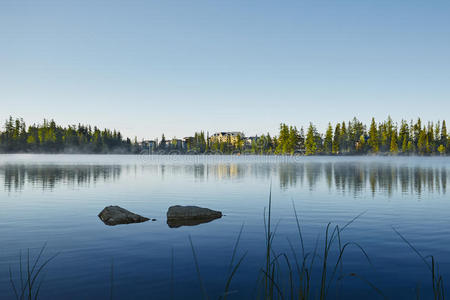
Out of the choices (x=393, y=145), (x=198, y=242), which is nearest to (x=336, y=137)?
(x=393, y=145)

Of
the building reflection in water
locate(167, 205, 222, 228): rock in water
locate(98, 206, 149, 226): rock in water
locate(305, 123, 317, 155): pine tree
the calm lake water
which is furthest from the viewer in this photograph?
locate(305, 123, 317, 155): pine tree

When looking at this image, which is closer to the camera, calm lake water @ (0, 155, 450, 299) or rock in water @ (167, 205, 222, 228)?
calm lake water @ (0, 155, 450, 299)

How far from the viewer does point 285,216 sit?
18.8 meters

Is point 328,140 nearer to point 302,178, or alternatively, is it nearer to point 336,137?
point 336,137

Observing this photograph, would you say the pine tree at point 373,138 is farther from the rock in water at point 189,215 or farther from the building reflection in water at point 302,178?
the rock in water at point 189,215

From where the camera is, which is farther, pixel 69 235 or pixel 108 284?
pixel 69 235

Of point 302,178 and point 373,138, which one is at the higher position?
point 373,138

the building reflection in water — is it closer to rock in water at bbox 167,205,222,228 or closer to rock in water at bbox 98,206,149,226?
rock in water at bbox 167,205,222,228

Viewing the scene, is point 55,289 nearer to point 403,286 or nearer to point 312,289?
point 312,289

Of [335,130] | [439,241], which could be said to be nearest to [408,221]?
[439,241]

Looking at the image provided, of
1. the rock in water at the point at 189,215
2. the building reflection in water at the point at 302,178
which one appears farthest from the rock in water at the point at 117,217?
the building reflection in water at the point at 302,178

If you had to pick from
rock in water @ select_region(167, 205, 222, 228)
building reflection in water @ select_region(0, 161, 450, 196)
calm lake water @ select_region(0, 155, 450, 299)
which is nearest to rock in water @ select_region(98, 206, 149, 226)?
calm lake water @ select_region(0, 155, 450, 299)

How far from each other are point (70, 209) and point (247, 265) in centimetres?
Answer: 1387

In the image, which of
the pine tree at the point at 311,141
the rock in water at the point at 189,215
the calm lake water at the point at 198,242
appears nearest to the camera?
the calm lake water at the point at 198,242
